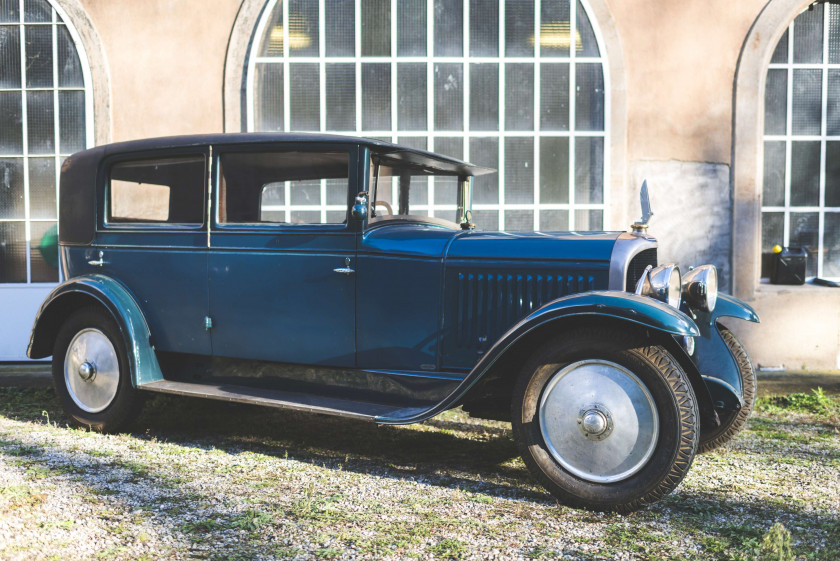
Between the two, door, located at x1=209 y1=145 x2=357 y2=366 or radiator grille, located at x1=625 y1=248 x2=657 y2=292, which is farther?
door, located at x1=209 y1=145 x2=357 y2=366

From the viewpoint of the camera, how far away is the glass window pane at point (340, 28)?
616 cm

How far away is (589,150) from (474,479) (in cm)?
362

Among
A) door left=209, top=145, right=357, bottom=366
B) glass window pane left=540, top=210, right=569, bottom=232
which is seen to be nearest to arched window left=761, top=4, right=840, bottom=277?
glass window pane left=540, top=210, right=569, bottom=232

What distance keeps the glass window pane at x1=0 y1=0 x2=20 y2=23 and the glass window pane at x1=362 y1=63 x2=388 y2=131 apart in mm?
2981

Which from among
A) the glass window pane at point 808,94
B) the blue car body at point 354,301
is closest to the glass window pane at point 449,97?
the blue car body at point 354,301

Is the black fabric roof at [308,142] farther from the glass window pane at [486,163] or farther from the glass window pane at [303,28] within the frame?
the glass window pane at [303,28]

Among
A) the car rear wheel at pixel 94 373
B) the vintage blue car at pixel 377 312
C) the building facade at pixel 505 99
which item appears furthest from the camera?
the building facade at pixel 505 99

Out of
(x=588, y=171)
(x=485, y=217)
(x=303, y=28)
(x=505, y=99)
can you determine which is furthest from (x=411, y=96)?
(x=588, y=171)

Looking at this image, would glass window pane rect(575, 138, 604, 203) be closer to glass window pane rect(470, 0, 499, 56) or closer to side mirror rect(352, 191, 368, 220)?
glass window pane rect(470, 0, 499, 56)

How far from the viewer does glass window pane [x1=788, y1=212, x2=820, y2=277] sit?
6.09 meters

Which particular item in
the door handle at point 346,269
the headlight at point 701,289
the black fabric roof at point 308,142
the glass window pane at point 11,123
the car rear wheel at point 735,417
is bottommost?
the car rear wheel at point 735,417

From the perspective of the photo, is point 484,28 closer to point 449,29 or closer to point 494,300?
point 449,29

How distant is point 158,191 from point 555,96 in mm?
3459

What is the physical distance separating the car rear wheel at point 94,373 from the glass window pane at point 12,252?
2.37 metres
